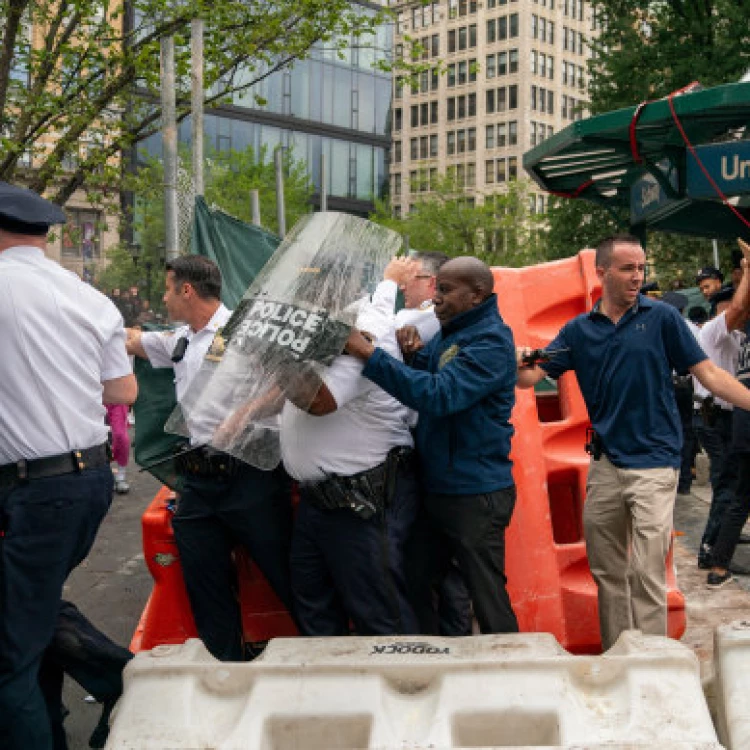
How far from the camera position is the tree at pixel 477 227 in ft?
176

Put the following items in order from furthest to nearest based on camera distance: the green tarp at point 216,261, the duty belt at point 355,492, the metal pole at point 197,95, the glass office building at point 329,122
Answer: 1. the glass office building at point 329,122
2. the metal pole at point 197,95
3. the green tarp at point 216,261
4. the duty belt at point 355,492

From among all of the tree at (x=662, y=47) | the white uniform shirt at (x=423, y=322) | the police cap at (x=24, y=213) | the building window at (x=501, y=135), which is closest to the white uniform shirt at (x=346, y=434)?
the white uniform shirt at (x=423, y=322)

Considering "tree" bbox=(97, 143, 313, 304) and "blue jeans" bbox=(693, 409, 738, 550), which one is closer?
"blue jeans" bbox=(693, 409, 738, 550)

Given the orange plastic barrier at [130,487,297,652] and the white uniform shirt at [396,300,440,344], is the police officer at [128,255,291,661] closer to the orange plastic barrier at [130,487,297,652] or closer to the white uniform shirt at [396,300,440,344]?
the orange plastic barrier at [130,487,297,652]

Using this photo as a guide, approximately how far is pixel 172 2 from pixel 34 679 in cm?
967

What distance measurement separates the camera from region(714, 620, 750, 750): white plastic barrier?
8.82 feet

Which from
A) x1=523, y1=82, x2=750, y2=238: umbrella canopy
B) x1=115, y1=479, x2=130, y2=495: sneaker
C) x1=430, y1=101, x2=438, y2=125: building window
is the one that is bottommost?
x1=115, y1=479, x2=130, y2=495: sneaker

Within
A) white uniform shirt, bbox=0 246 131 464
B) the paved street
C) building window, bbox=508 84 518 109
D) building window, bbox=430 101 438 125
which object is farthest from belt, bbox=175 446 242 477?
building window, bbox=430 101 438 125

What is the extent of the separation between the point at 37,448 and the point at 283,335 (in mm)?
904

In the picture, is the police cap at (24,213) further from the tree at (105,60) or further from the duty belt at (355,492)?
the tree at (105,60)

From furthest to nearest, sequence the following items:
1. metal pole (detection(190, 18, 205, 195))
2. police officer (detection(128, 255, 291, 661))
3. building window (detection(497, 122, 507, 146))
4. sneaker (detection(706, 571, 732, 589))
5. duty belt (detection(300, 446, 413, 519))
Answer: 1. building window (detection(497, 122, 507, 146))
2. metal pole (detection(190, 18, 205, 195))
3. sneaker (detection(706, 571, 732, 589))
4. police officer (detection(128, 255, 291, 661))
5. duty belt (detection(300, 446, 413, 519))

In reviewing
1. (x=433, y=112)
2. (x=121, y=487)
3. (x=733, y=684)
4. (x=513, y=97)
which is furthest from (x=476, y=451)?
(x=433, y=112)

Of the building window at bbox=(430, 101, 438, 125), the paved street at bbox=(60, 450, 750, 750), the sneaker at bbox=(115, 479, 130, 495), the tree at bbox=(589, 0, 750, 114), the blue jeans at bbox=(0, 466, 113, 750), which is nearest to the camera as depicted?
the blue jeans at bbox=(0, 466, 113, 750)

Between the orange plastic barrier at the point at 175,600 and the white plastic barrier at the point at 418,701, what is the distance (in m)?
1.53
